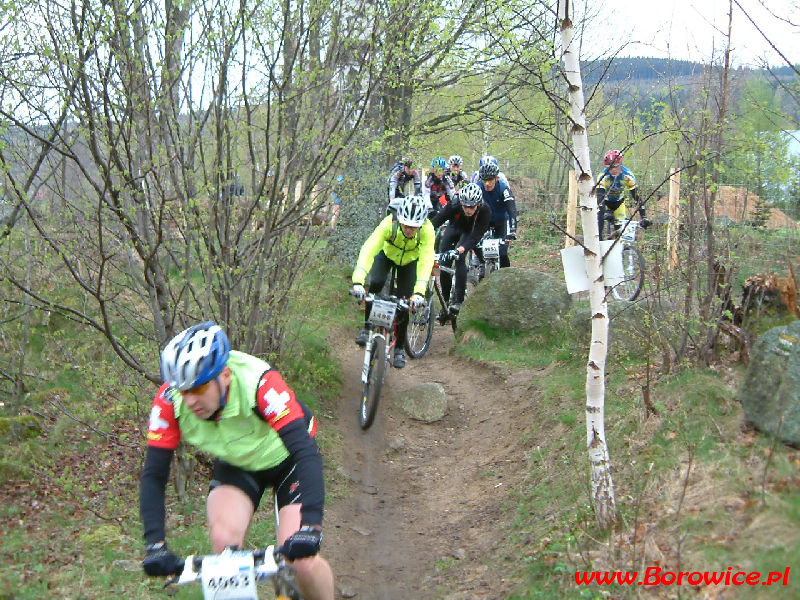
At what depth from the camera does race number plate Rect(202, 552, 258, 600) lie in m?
2.78

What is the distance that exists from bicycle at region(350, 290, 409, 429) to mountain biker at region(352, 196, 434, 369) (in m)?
0.12

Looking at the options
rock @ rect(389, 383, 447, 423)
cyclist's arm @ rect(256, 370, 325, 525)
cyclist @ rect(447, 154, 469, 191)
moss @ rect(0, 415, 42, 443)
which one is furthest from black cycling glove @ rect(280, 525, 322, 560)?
cyclist @ rect(447, 154, 469, 191)

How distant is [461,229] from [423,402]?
11.2ft

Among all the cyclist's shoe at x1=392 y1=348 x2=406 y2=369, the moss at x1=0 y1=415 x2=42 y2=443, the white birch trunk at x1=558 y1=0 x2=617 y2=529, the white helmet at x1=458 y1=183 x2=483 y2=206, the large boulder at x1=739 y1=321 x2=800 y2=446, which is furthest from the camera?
the white helmet at x1=458 y1=183 x2=483 y2=206

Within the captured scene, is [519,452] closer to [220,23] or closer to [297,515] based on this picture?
[297,515]

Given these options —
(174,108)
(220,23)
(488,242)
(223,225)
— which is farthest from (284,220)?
(488,242)

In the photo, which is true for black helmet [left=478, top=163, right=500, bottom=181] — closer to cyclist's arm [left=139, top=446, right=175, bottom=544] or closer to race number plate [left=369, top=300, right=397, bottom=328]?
race number plate [left=369, top=300, right=397, bottom=328]

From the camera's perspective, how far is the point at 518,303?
10.7 m

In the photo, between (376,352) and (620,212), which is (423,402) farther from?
(620,212)

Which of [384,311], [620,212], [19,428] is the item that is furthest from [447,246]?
[19,428]

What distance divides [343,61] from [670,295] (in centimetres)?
374

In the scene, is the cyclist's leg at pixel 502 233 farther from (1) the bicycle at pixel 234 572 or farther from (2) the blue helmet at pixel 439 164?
(1) the bicycle at pixel 234 572

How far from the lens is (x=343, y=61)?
6977mm

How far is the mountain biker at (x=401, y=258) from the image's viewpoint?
7938 millimetres
